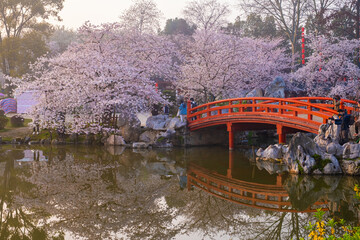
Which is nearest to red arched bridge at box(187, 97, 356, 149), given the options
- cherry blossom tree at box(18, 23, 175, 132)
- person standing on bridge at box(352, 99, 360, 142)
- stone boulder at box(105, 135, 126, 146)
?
person standing on bridge at box(352, 99, 360, 142)

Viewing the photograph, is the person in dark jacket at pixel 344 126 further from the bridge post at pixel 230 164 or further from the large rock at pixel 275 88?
the large rock at pixel 275 88

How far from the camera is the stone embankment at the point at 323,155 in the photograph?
38.0ft

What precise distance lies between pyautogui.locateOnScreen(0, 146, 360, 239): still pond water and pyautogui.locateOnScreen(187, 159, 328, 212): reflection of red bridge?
3cm

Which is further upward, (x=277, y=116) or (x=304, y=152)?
(x=277, y=116)

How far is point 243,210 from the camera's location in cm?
830

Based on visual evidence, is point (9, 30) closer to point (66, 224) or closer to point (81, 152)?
point (81, 152)

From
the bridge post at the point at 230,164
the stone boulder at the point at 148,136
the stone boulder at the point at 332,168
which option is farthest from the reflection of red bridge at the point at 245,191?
the stone boulder at the point at 148,136

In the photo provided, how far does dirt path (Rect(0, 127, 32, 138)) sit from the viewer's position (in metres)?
22.4

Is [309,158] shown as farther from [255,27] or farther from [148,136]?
[255,27]

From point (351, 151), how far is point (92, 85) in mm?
14089

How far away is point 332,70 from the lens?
24.6m

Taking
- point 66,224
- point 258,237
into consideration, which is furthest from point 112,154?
point 258,237

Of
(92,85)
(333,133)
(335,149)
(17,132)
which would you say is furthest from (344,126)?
(17,132)

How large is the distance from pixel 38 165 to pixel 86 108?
7.51 metres
